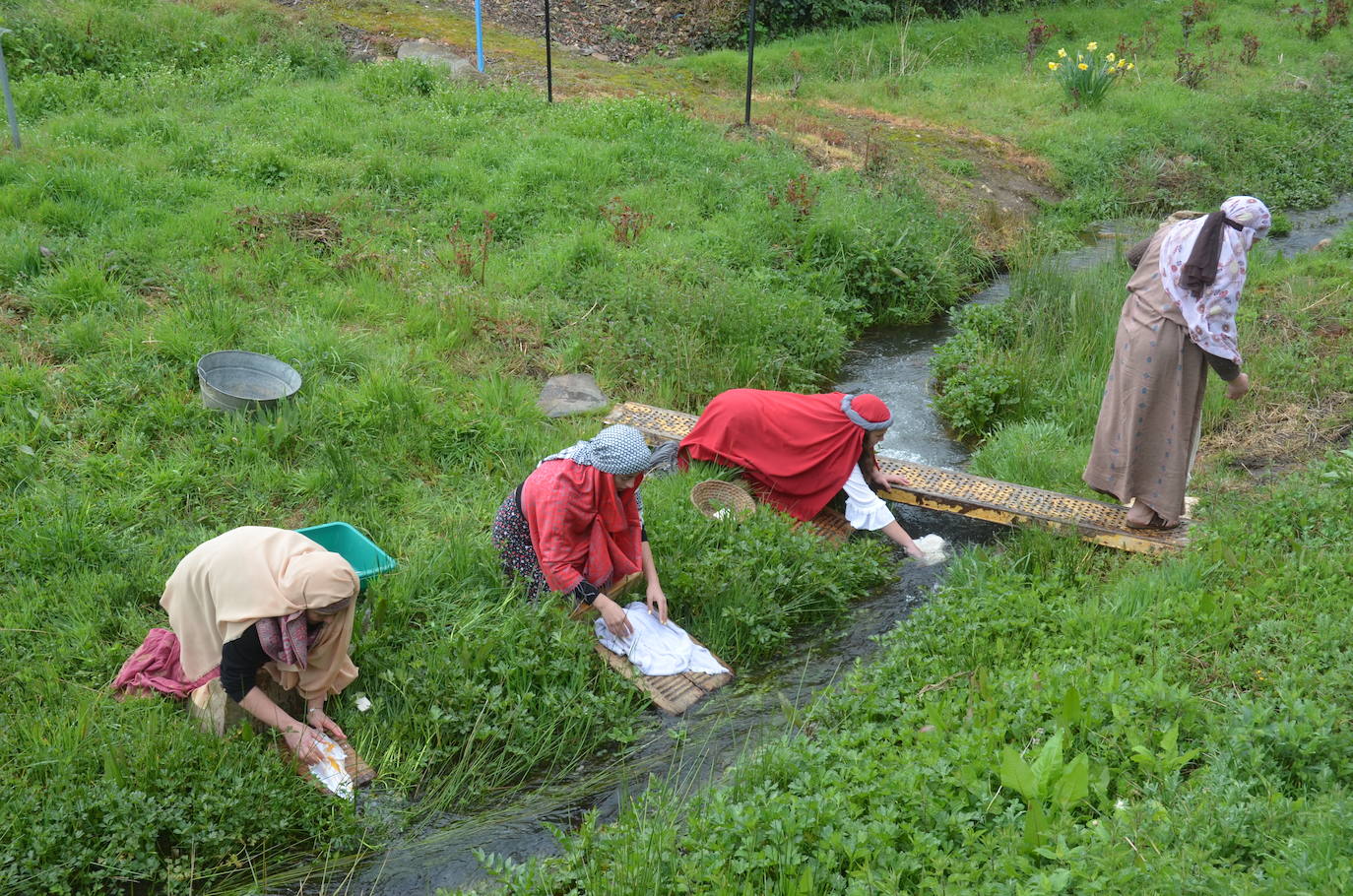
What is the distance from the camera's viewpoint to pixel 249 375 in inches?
249

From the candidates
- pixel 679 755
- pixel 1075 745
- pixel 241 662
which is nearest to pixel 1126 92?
pixel 1075 745

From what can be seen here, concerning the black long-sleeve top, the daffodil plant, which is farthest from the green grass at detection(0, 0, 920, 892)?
the daffodil plant

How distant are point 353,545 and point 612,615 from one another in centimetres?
133

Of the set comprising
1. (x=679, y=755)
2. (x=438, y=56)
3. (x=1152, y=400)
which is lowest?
(x=679, y=755)

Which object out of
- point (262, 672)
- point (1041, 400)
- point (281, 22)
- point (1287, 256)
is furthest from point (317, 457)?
point (1287, 256)

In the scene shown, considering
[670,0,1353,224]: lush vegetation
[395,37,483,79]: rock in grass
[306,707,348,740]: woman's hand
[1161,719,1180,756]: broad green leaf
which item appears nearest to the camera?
[1161,719,1180,756]: broad green leaf

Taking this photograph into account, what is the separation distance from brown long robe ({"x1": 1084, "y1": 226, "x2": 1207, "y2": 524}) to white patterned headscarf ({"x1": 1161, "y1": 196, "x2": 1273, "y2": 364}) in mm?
76

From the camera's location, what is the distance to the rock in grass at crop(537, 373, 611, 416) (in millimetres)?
6785

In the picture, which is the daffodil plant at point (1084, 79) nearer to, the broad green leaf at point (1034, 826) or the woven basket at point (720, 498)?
the woven basket at point (720, 498)

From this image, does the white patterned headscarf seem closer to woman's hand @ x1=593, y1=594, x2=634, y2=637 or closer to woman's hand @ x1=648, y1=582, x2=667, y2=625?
woman's hand @ x1=648, y1=582, x2=667, y2=625

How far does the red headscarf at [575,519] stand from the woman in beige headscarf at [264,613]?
967mm

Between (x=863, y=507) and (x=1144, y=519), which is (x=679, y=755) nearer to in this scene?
(x=863, y=507)

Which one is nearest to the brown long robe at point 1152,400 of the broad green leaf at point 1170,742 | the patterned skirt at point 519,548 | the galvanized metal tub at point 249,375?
the broad green leaf at point 1170,742

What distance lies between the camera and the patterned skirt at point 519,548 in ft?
15.8
